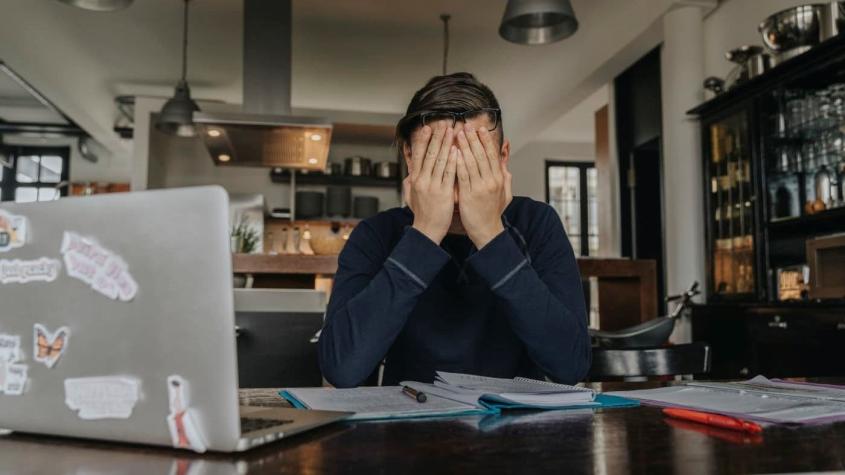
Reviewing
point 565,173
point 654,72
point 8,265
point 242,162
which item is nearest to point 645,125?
point 654,72

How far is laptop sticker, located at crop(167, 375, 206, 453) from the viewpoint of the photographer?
1.83ft

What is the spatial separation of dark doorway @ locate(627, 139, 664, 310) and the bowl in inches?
88.5

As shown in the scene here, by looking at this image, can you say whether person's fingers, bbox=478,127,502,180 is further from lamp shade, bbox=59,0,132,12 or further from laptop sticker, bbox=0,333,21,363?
lamp shade, bbox=59,0,132,12

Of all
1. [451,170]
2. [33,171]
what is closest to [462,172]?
[451,170]

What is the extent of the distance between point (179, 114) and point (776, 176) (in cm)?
374

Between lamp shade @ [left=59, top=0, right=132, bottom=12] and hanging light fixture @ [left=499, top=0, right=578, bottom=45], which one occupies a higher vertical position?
hanging light fixture @ [left=499, top=0, right=578, bottom=45]

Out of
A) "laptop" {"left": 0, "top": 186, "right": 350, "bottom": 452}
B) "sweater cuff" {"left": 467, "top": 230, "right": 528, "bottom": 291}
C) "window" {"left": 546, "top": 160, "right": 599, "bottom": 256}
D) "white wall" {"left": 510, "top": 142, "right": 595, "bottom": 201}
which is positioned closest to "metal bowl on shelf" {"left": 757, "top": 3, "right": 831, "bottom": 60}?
"sweater cuff" {"left": 467, "top": 230, "right": 528, "bottom": 291}

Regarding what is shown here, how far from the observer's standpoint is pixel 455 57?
5723 mm

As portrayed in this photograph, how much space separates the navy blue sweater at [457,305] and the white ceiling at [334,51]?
3713mm

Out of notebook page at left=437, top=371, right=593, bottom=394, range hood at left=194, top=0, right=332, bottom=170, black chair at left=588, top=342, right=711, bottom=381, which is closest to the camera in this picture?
notebook page at left=437, top=371, right=593, bottom=394

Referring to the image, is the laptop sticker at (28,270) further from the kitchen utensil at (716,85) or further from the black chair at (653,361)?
the kitchen utensil at (716,85)

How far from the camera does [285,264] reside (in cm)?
300

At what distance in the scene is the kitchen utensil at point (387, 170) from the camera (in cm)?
738

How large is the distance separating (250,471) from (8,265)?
309mm
